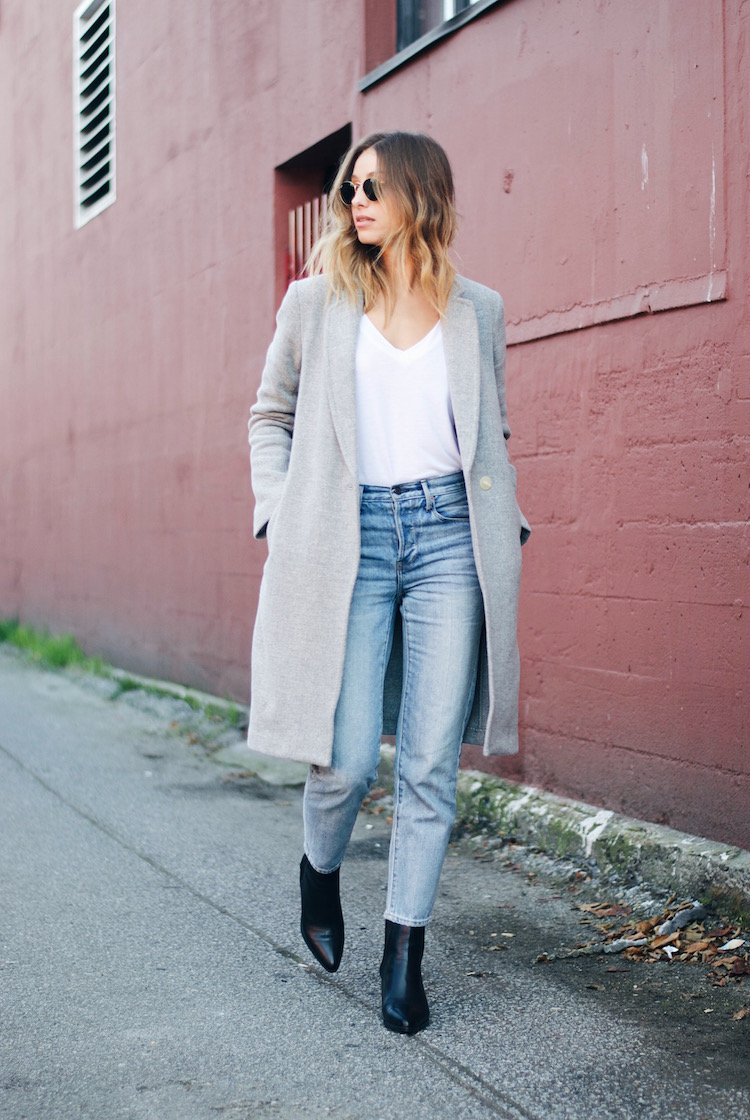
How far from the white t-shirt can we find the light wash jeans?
0.04 m

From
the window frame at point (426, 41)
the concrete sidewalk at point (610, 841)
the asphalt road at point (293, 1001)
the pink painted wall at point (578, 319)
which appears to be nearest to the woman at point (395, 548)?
the asphalt road at point (293, 1001)

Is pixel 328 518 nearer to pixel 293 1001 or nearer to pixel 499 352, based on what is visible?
pixel 499 352

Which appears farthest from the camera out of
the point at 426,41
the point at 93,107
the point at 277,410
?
the point at 93,107

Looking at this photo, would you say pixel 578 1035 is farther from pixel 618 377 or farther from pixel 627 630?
pixel 618 377

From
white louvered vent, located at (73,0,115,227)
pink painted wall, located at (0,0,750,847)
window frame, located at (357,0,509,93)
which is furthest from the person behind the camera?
white louvered vent, located at (73,0,115,227)

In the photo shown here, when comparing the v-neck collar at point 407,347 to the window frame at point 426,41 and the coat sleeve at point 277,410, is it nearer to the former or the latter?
the coat sleeve at point 277,410

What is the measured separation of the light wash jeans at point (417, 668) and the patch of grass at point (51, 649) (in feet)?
21.2

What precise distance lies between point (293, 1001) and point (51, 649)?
24.4 ft

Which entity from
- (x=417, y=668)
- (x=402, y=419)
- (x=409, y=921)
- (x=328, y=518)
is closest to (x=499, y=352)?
(x=402, y=419)

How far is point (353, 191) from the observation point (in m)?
2.84

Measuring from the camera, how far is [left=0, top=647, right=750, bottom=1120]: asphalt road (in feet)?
7.82

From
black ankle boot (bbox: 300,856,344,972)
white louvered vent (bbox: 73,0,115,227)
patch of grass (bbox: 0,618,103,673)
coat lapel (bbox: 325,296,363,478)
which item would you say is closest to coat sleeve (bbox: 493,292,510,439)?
coat lapel (bbox: 325,296,363,478)

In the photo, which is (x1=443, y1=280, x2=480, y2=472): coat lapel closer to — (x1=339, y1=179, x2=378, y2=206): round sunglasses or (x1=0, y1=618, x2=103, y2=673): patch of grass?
(x1=339, y1=179, x2=378, y2=206): round sunglasses

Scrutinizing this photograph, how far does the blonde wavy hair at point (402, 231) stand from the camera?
2797mm
